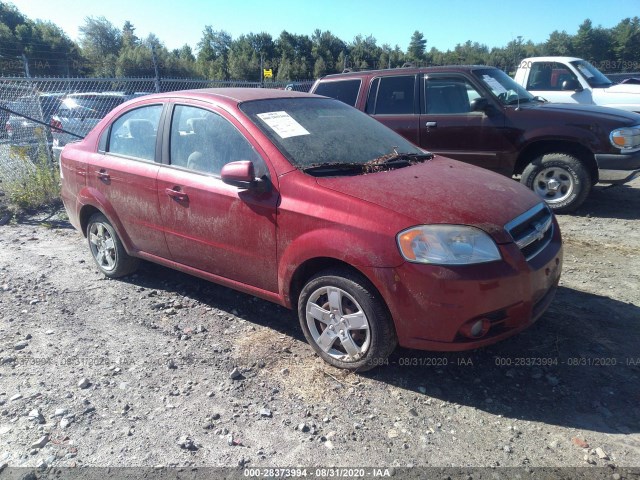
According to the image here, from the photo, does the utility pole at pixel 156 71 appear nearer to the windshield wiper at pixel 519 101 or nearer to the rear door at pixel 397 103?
the rear door at pixel 397 103

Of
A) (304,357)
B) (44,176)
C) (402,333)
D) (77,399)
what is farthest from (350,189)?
(44,176)

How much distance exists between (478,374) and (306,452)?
1231 millimetres

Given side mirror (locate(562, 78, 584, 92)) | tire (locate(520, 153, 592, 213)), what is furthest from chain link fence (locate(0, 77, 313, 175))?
side mirror (locate(562, 78, 584, 92))

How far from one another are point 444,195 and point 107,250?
3.22 meters

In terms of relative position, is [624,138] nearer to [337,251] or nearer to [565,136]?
[565,136]

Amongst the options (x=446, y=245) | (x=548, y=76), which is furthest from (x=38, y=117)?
(x=548, y=76)

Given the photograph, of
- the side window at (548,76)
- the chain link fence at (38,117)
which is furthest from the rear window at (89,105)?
the side window at (548,76)

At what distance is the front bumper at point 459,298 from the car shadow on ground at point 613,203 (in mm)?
4373

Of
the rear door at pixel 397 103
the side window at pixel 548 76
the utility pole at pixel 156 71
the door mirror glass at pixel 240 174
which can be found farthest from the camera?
the utility pole at pixel 156 71

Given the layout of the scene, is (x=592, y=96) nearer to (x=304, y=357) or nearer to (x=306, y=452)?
(x=304, y=357)

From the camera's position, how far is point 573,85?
33.2 feet

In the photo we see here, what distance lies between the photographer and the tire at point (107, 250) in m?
4.61

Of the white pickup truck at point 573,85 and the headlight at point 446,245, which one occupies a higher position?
the white pickup truck at point 573,85

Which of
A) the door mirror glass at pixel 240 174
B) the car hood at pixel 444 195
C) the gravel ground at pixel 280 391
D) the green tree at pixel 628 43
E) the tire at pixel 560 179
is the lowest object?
the gravel ground at pixel 280 391
